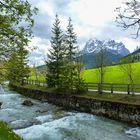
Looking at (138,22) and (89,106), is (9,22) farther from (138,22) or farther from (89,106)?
(89,106)

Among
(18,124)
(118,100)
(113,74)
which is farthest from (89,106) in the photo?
(113,74)

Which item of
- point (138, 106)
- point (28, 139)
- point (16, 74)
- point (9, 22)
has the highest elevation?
point (9, 22)

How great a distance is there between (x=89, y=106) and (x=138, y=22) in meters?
19.1

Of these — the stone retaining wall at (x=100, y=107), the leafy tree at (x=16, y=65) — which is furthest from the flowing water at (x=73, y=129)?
the leafy tree at (x=16, y=65)

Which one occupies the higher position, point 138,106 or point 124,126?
point 138,106

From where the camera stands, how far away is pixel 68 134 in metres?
19.7

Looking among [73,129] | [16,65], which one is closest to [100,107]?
Result: [73,129]

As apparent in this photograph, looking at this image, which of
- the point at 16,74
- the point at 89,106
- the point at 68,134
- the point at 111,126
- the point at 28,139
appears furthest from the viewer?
the point at 89,106

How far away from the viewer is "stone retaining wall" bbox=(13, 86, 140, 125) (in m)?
24.3

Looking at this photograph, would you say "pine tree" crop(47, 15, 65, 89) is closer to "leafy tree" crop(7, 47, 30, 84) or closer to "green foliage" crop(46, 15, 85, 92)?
"green foliage" crop(46, 15, 85, 92)

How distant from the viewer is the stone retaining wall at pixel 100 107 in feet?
79.7

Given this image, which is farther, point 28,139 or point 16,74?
point 28,139

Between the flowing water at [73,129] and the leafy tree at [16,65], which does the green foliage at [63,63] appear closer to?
the flowing water at [73,129]

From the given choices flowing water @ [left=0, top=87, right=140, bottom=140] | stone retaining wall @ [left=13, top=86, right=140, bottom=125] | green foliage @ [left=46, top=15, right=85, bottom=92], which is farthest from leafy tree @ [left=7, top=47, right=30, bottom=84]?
green foliage @ [left=46, top=15, right=85, bottom=92]
